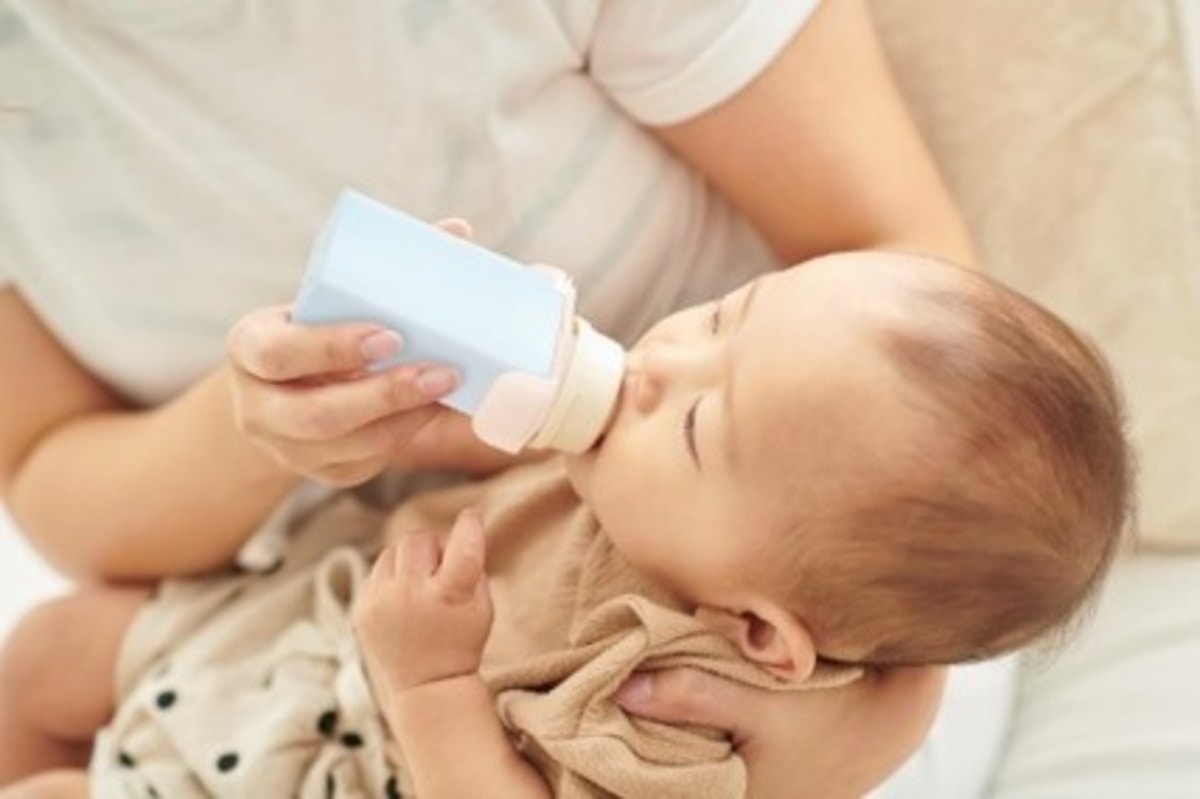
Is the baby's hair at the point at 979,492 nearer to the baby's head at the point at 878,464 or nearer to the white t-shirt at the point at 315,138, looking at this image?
the baby's head at the point at 878,464

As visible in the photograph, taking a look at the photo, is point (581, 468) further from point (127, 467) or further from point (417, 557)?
point (127, 467)

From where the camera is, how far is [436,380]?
635 mm

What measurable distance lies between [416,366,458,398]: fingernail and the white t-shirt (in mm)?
221

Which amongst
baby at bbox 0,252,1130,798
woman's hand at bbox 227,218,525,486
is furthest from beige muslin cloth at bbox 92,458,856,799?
woman's hand at bbox 227,218,525,486

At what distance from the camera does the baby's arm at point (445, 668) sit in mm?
695

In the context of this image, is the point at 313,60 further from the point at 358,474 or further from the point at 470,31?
the point at 358,474

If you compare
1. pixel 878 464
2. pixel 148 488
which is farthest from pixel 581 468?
pixel 148 488

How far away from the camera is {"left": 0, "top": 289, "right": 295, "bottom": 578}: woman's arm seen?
2.90 ft

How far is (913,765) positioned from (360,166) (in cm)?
44

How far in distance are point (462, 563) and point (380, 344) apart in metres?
0.12

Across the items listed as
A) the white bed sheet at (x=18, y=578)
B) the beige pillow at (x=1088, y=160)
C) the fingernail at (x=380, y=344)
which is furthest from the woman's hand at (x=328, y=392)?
the white bed sheet at (x=18, y=578)

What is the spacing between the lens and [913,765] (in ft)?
2.84

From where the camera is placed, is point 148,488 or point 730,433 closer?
point 730,433

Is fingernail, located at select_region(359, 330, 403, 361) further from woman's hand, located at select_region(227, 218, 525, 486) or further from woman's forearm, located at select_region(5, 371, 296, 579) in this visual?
woman's forearm, located at select_region(5, 371, 296, 579)
